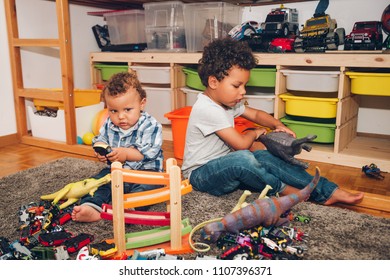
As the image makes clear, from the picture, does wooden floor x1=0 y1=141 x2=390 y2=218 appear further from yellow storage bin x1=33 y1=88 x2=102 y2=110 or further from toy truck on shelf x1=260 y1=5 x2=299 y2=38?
toy truck on shelf x1=260 y1=5 x2=299 y2=38

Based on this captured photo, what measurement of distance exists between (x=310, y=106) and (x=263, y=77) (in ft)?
0.77

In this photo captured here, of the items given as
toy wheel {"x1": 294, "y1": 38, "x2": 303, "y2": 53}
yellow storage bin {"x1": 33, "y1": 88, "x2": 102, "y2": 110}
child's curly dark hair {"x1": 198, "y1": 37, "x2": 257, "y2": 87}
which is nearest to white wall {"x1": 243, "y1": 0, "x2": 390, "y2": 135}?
toy wheel {"x1": 294, "y1": 38, "x2": 303, "y2": 53}

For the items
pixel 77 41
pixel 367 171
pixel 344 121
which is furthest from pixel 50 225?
pixel 77 41

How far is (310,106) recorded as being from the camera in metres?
1.54

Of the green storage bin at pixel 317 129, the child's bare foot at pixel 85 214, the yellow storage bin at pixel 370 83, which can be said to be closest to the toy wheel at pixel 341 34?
the yellow storage bin at pixel 370 83

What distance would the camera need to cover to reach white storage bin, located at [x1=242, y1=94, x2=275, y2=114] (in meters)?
1.64

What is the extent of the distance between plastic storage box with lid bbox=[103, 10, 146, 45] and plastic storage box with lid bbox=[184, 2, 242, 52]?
331 mm

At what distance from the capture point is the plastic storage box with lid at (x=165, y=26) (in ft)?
6.22

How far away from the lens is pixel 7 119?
1851 millimetres

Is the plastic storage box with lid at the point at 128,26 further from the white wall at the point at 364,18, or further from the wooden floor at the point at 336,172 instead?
the white wall at the point at 364,18

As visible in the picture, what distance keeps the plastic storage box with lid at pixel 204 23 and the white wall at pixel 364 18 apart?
1.16 ft

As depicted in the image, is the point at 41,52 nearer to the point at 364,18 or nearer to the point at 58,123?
the point at 58,123

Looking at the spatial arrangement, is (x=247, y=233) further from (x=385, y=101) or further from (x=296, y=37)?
(x=385, y=101)
